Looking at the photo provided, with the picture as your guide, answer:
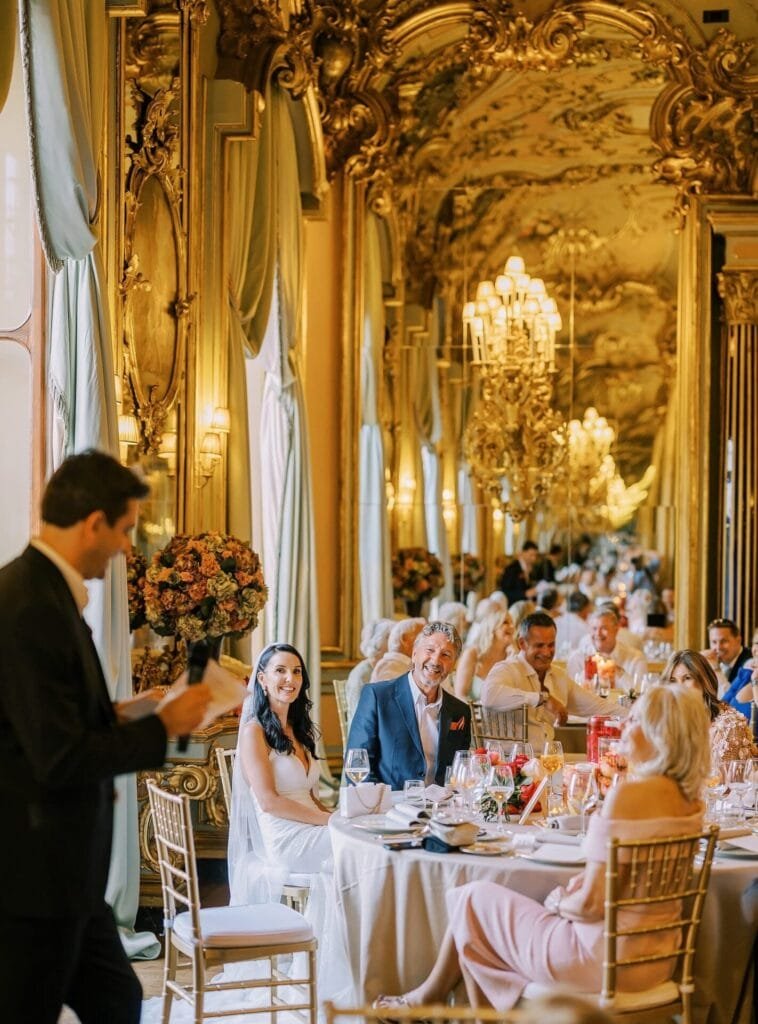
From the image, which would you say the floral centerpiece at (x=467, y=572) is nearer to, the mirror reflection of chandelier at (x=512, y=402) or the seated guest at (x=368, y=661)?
the mirror reflection of chandelier at (x=512, y=402)

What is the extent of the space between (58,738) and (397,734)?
133 inches

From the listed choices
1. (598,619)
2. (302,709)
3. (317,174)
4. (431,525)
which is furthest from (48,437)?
(431,525)

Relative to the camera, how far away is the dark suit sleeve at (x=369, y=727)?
673cm

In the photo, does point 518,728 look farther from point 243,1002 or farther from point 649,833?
point 649,833

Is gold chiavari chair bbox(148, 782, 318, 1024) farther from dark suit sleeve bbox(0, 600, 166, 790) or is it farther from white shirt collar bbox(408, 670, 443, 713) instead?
dark suit sleeve bbox(0, 600, 166, 790)

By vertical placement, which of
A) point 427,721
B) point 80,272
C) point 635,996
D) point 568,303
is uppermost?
point 568,303

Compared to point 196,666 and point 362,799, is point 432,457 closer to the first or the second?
point 362,799

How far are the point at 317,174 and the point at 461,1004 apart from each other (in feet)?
27.3

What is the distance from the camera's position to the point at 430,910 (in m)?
5.20

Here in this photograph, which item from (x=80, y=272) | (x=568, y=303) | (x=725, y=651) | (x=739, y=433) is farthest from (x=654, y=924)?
(x=568, y=303)

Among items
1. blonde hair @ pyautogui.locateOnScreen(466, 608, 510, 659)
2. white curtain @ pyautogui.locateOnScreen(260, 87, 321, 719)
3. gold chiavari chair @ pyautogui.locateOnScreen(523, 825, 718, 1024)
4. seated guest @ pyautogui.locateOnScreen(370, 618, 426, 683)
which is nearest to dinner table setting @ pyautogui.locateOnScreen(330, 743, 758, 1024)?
gold chiavari chair @ pyautogui.locateOnScreen(523, 825, 718, 1024)

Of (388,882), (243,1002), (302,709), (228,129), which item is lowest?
(243,1002)

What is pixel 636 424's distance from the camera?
1689cm

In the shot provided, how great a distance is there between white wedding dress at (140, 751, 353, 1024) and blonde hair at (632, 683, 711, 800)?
1.83 metres
